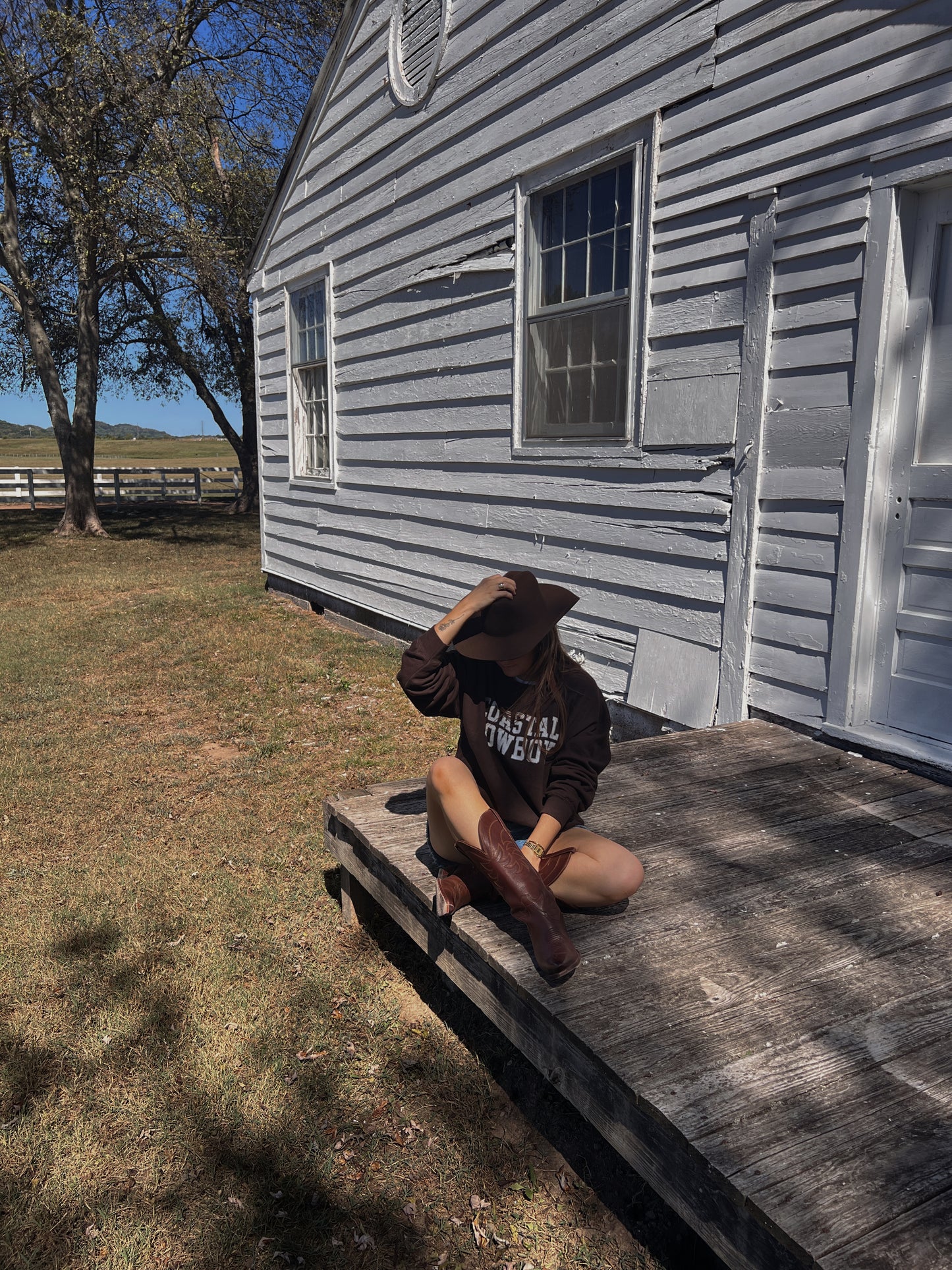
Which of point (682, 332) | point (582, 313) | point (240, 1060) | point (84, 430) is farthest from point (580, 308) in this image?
point (84, 430)

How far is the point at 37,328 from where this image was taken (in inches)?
703

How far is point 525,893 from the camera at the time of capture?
244 centimetres

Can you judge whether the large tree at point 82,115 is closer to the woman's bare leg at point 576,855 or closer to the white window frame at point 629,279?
the white window frame at point 629,279

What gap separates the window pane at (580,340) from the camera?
5660 millimetres

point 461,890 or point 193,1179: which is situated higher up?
point 461,890

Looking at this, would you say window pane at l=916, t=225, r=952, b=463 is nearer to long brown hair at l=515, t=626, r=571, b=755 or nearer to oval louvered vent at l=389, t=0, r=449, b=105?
long brown hair at l=515, t=626, r=571, b=755

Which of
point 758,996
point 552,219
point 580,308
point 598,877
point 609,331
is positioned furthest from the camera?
point 552,219

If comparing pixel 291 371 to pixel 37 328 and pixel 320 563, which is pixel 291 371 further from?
pixel 37 328

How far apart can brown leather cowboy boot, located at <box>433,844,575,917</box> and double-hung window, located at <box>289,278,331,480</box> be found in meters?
7.37

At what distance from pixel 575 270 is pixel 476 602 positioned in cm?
380

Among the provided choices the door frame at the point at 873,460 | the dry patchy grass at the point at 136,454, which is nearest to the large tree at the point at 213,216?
the door frame at the point at 873,460

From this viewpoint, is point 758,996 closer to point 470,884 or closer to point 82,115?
point 470,884

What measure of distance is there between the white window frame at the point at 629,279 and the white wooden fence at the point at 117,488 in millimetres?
22526

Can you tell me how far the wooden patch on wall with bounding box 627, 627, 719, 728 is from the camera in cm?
492
